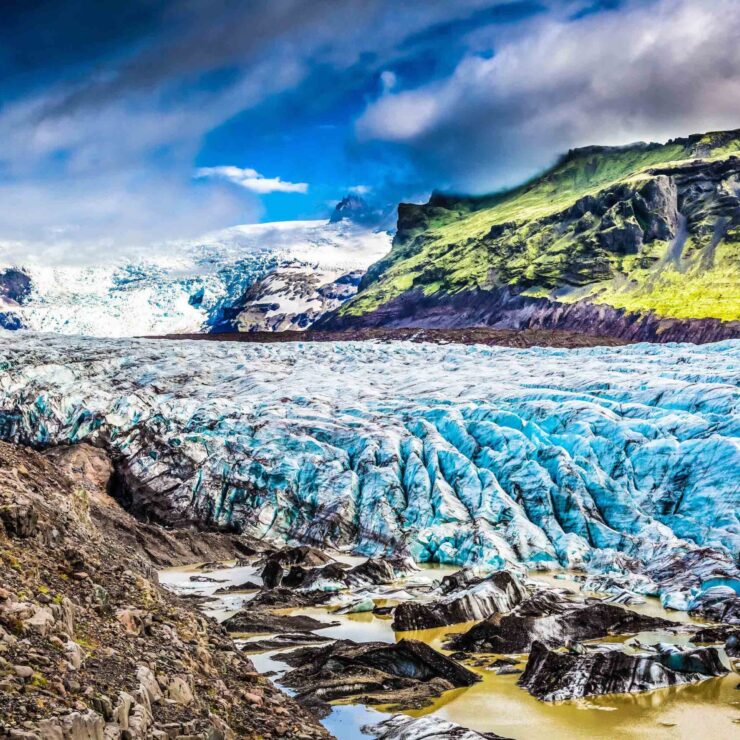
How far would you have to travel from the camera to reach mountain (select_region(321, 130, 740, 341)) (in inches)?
4331

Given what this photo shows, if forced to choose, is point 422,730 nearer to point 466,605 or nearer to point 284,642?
point 284,642

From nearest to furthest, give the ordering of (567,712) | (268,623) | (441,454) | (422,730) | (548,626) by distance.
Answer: (422,730) < (567,712) < (548,626) < (268,623) < (441,454)

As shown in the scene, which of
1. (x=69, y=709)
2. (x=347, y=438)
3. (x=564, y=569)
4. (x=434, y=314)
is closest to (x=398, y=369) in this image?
(x=347, y=438)

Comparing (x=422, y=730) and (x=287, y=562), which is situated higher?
(x=422, y=730)

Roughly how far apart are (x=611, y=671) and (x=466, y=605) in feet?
18.8

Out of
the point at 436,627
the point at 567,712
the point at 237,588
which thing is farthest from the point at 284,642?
the point at 567,712

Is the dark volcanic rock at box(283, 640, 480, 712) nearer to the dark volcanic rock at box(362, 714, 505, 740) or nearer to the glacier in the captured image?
the dark volcanic rock at box(362, 714, 505, 740)

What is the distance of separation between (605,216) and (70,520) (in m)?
133

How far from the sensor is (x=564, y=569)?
25844mm

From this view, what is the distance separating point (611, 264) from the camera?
5039 inches

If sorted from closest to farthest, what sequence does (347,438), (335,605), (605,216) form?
(335,605), (347,438), (605,216)

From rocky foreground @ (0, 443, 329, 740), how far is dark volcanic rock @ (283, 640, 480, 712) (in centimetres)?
218

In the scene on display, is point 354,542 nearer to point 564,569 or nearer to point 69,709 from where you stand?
point 564,569

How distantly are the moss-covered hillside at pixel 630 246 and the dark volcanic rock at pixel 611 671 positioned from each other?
292ft
